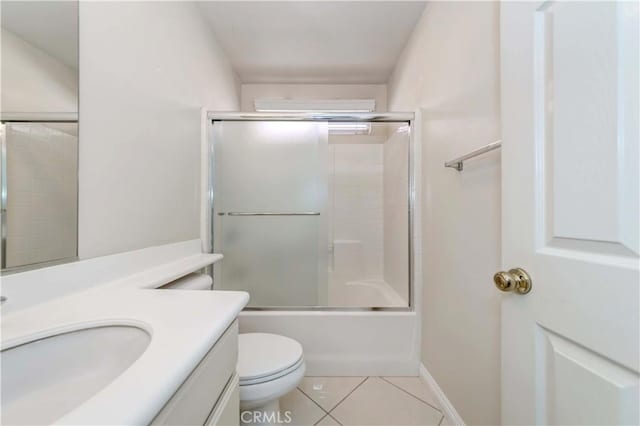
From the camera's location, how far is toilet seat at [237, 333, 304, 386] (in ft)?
3.59

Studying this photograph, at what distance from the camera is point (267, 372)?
1.11 m

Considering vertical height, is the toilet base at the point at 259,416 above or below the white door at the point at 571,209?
below

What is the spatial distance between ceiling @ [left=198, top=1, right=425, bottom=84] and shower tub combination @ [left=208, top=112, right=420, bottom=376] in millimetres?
668

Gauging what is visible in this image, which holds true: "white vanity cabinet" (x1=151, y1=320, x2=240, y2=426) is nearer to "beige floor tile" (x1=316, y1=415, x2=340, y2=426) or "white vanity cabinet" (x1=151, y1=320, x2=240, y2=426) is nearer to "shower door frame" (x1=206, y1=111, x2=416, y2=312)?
"beige floor tile" (x1=316, y1=415, x2=340, y2=426)

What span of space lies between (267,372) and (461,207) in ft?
3.58

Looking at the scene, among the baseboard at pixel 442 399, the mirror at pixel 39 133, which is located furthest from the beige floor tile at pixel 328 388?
the mirror at pixel 39 133

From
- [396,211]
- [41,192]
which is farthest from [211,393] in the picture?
[396,211]

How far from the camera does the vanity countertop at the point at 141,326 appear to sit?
342 millimetres

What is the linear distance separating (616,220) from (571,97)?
249mm

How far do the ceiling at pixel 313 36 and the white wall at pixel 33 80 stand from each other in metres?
1.30

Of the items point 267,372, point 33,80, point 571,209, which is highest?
point 33,80

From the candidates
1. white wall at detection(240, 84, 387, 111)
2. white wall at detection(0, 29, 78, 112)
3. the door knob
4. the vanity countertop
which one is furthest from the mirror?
white wall at detection(240, 84, 387, 111)

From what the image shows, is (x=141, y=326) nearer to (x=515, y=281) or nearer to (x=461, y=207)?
(x=515, y=281)

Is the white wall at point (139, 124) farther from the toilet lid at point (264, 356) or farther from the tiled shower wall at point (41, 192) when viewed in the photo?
the toilet lid at point (264, 356)
